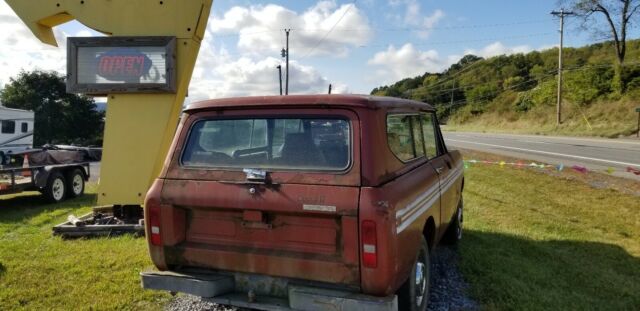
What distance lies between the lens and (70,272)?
15.9 ft

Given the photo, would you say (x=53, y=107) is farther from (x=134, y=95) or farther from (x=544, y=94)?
(x=544, y=94)

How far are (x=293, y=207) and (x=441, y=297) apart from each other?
204 cm

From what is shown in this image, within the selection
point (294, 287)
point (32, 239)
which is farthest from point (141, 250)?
point (294, 287)

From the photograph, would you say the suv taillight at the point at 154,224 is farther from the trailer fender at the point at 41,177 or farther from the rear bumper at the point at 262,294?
the trailer fender at the point at 41,177

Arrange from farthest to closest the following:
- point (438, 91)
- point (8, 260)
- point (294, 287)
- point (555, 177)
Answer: point (438, 91), point (555, 177), point (8, 260), point (294, 287)

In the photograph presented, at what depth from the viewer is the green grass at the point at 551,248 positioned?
4.29 metres

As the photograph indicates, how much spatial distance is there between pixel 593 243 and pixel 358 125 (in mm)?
4644

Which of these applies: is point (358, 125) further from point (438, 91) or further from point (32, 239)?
point (438, 91)

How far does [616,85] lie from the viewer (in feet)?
124

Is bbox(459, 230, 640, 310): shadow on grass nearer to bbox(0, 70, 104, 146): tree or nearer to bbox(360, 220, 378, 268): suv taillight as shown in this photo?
bbox(360, 220, 378, 268): suv taillight

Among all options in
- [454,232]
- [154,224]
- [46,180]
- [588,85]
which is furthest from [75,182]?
[588,85]

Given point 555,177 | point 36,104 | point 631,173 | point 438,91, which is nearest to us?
point 555,177

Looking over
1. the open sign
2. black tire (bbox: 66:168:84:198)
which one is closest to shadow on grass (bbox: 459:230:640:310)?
the open sign

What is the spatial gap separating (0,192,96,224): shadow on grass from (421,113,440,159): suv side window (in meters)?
7.05
